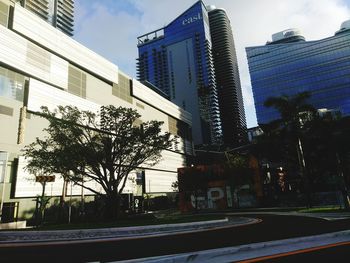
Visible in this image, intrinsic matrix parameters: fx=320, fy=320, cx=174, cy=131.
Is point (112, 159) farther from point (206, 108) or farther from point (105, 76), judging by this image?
point (206, 108)

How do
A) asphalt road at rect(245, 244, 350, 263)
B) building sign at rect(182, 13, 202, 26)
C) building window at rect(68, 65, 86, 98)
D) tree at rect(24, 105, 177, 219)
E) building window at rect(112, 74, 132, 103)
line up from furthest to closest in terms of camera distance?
building sign at rect(182, 13, 202, 26) < building window at rect(112, 74, 132, 103) < building window at rect(68, 65, 86, 98) < tree at rect(24, 105, 177, 219) < asphalt road at rect(245, 244, 350, 263)

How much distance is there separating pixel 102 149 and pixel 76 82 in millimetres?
36974

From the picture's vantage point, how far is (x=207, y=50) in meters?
172

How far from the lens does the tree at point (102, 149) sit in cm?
2309

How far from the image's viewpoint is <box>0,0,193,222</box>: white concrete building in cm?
4331

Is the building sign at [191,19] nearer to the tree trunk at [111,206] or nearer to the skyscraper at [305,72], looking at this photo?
the skyscraper at [305,72]

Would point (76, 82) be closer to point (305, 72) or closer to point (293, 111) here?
point (293, 111)

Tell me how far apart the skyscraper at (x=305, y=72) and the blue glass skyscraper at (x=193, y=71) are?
24.2 m

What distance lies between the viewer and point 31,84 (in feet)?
154

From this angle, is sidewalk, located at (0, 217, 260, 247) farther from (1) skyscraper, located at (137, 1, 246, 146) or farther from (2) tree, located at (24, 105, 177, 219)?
(1) skyscraper, located at (137, 1, 246, 146)

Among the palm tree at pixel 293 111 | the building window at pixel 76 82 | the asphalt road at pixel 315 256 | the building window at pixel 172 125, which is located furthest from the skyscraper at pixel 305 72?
the asphalt road at pixel 315 256

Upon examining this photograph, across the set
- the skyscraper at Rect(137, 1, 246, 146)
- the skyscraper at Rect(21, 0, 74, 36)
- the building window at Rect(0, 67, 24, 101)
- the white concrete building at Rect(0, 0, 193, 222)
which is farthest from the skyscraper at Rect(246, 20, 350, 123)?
the building window at Rect(0, 67, 24, 101)

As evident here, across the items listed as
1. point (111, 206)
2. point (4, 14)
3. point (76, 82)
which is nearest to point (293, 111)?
point (111, 206)

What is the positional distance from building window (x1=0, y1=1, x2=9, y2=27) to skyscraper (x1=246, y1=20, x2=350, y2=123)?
124 metres
